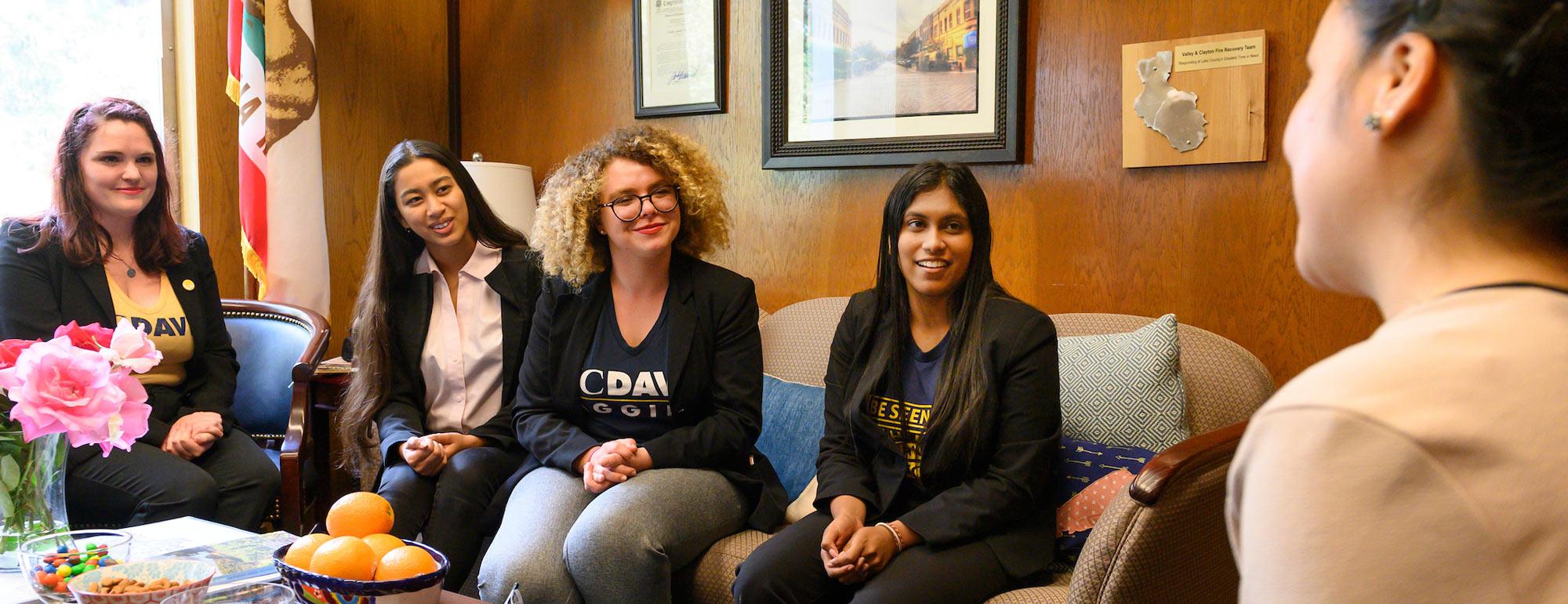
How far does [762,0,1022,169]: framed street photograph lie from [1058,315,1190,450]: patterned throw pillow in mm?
729

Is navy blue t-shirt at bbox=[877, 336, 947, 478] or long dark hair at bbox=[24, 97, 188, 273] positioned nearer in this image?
navy blue t-shirt at bbox=[877, 336, 947, 478]

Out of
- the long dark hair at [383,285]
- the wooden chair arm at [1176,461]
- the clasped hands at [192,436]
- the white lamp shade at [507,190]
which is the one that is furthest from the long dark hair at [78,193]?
the wooden chair arm at [1176,461]

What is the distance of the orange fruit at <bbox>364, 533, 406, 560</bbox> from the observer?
1439 mm

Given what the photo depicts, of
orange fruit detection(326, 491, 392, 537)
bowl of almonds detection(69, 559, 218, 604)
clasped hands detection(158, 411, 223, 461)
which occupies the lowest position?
clasped hands detection(158, 411, 223, 461)

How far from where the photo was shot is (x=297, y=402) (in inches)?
103

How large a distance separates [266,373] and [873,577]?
75.1 inches

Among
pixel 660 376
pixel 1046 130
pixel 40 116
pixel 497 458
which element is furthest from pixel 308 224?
pixel 1046 130

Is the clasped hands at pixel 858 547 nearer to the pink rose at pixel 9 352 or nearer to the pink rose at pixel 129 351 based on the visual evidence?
the pink rose at pixel 129 351

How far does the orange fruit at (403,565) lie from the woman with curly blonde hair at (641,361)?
58cm

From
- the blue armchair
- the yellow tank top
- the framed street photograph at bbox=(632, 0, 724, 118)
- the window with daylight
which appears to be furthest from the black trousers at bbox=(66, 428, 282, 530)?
the framed street photograph at bbox=(632, 0, 724, 118)

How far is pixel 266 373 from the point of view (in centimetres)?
289

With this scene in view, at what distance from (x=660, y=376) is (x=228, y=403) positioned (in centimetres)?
122

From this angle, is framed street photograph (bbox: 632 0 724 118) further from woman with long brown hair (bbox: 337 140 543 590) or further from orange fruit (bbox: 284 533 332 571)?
orange fruit (bbox: 284 533 332 571)

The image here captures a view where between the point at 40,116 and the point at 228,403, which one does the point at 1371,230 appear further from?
the point at 40,116
